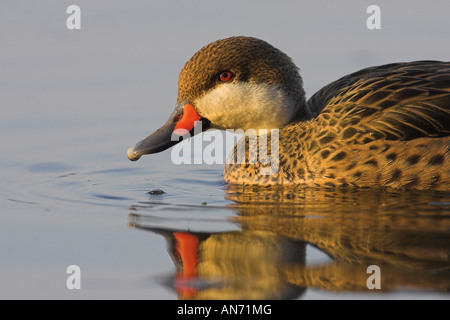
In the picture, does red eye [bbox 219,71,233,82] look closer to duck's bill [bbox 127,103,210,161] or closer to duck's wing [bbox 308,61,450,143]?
duck's bill [bbox 127,103,210,161]

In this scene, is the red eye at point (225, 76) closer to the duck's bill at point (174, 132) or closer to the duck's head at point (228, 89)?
the duck's head at point (228, 89)

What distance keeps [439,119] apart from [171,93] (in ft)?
13.7

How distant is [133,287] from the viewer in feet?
18.4

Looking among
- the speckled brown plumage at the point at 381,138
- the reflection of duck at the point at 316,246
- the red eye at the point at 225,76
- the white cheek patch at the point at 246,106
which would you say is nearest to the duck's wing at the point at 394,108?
the speckled brown plumage at the point at 381,138

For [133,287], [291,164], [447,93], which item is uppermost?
[447,93]

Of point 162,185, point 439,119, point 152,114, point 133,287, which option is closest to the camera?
point 133,287

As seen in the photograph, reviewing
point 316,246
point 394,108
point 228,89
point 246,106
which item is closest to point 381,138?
point 394,108

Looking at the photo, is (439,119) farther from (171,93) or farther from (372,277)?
(171,93)

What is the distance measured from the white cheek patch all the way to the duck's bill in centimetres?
10

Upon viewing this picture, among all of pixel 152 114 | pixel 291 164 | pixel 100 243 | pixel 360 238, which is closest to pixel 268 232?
pixel 360 238

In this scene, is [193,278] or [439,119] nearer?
[193,278]

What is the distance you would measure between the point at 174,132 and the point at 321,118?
1439 mm

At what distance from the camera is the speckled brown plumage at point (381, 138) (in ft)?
27.0

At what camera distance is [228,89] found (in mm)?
8750
